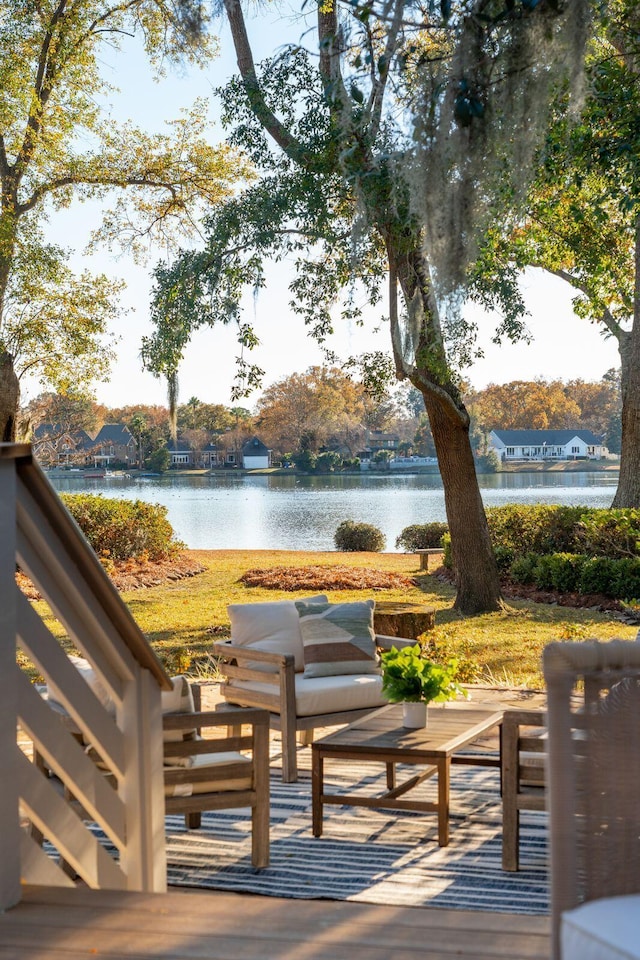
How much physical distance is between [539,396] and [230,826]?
34.0m

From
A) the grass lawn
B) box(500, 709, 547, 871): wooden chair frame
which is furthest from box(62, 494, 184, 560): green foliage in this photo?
box(500, 709, 547, 871): wooden chair frame

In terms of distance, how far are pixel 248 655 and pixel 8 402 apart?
687cm

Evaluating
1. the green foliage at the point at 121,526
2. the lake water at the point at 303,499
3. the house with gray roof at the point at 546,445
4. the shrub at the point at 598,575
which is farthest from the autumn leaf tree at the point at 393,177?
the house with gray roof at the point at 546,445

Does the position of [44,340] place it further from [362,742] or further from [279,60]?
[362,742]

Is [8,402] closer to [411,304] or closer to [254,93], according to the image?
[254,93]

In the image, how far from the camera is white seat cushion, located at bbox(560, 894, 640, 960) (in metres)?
1.39

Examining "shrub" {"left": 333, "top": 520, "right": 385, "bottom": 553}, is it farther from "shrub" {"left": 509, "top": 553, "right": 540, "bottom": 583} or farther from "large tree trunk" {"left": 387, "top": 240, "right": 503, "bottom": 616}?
"large tree trunk" {"left": 387, "top": 240, "right": 503, "bottom": 616}

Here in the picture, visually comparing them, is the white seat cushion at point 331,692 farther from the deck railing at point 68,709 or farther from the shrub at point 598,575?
the shrub at point 598,575

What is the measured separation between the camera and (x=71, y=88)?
39.1 feet

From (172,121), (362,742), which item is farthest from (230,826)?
(172,121)

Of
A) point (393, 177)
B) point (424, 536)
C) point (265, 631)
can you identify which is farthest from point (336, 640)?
point (424, 536)

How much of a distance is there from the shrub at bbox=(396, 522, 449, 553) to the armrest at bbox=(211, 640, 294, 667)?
1014 centimetres

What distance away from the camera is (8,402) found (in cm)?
1055

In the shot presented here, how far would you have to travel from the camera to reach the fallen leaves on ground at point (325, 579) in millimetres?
12195
